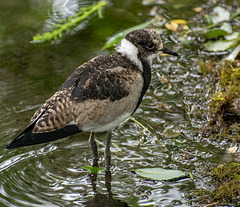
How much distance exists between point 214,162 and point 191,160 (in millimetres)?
271

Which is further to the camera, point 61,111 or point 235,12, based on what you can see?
point 235,12

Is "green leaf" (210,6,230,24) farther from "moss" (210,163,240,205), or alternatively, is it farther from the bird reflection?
the bird reflection

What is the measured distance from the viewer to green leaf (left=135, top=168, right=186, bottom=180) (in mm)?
5031

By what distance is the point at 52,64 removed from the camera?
7715 mm

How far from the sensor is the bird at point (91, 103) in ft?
16.0

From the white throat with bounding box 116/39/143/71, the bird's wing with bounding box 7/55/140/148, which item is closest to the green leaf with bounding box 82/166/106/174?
the bird's wing with bounding box 7/55/140/148

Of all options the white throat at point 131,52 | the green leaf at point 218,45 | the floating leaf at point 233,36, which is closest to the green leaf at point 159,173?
the white throat at point 131,52

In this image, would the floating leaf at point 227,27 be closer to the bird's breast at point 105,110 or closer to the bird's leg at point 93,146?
the bird's breast at point 105,110

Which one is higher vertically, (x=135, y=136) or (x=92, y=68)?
(x=92, y=68)

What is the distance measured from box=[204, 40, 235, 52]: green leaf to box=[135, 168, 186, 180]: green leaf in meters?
3.07

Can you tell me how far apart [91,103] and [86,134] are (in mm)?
1208

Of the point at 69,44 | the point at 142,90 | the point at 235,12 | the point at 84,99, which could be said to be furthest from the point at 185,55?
the point at 84,99

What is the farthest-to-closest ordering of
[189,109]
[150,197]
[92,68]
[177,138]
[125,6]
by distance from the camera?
[125,6] < [189,109] < [177,138] < [92,68] < [150,197]

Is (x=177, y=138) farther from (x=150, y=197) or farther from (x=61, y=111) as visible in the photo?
(x=61, y=111)
